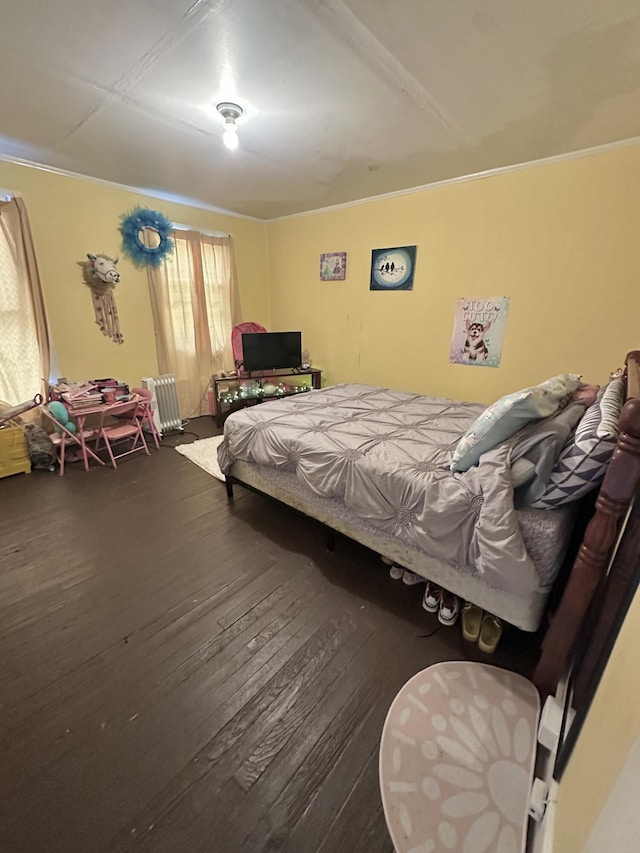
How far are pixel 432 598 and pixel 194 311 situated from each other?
3.95 m

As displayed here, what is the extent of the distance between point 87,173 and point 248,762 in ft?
14.2

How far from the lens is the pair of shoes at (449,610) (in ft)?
5.31

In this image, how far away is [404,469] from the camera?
168 cm

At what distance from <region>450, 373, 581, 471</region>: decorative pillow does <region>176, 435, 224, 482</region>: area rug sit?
2.06 m

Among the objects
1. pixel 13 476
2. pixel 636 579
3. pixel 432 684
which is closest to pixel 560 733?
pixel 432 684

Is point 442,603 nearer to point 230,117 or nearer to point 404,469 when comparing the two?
point 404,469

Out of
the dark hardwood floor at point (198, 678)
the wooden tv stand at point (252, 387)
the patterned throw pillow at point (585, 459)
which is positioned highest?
the patterned throw pillow at point (585, 459)

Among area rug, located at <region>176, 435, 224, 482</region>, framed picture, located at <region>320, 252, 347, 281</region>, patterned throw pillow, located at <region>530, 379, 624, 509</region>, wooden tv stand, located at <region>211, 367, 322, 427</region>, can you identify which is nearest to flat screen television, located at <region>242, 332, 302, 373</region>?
wooden tv stand, located at <region>211, 367, 322, 427</region>

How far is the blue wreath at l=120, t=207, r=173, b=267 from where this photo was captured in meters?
3.51

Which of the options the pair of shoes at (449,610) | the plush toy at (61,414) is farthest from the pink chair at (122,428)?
the pair of shoes at (449,610)

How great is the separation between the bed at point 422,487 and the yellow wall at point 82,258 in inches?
83.5

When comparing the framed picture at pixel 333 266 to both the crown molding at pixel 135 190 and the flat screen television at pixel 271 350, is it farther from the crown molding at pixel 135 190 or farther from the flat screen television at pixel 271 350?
the crown molding at pixel 135 190

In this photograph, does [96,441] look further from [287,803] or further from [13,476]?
[287,803]

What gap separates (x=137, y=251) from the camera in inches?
142
